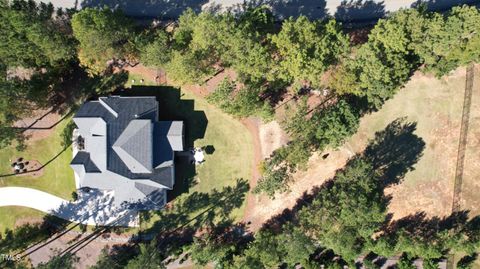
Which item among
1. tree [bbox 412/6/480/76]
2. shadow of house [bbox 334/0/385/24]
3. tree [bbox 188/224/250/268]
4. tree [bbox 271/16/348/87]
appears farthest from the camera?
shadow of house [bbox 334/0/385/24]

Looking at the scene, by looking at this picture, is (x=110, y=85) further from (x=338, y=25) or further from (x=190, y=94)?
(x=338, y=25)

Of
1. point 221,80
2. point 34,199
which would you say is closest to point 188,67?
point 221,80

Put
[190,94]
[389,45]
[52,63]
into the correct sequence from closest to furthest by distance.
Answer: [389,45] < [52,63] < [190,94]

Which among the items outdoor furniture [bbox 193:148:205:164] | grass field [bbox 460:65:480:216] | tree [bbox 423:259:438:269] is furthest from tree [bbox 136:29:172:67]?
tree [bbox 423:259:438:269]

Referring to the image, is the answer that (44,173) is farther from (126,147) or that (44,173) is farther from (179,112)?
(179,112)

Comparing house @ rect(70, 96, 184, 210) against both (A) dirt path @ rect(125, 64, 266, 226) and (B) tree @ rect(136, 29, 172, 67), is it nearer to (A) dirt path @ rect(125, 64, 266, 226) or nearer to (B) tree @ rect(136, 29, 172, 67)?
(A) dirt path @ rect(125, 64, 266, 226)

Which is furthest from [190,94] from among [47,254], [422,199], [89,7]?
[422,199]
